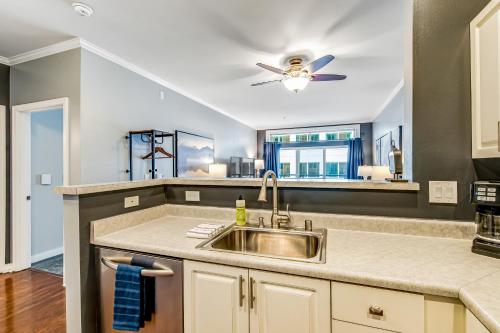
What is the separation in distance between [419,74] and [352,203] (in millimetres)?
824

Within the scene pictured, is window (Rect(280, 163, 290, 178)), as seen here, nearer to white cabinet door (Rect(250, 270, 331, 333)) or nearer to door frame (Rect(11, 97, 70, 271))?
door frame (Rect(11, 97, 70, 271))

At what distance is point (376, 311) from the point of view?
874 mm

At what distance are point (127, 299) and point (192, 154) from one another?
324 centimetres

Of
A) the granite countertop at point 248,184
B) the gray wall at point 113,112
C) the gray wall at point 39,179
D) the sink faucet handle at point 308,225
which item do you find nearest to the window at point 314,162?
the gray wall at point 113,112

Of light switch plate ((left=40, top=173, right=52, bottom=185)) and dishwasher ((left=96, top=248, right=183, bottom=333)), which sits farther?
light switch plate ((left=40, top=173, right=52, bottom=185))

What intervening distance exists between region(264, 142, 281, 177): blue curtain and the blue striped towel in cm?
737

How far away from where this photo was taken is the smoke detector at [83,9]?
1898 mm

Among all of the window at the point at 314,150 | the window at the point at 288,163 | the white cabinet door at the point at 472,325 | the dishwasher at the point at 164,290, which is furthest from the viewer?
the window at the point at 288,163

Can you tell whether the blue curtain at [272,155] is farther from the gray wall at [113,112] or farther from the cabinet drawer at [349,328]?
the cabinet drawer at [349,328]

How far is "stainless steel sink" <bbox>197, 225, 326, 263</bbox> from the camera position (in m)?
1.39

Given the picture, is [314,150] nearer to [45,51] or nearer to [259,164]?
[259,164]

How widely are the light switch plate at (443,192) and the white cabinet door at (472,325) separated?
691mm

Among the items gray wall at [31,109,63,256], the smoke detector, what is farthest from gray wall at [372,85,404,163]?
gray wall at [31,109,63,256]

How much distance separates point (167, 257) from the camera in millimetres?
1203
